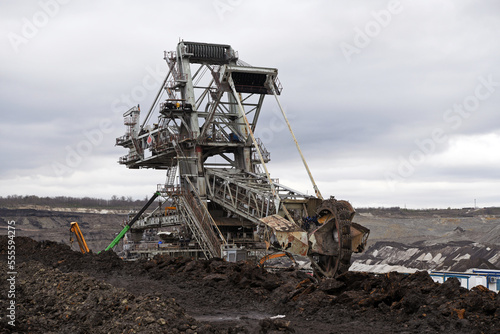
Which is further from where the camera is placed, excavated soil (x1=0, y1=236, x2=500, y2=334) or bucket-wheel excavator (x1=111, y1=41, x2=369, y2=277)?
bucket-wheel excavator (x1=111, y1=41, x2=369, y2=277)

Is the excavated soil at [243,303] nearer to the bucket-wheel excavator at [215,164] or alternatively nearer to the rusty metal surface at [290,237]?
the rusty metal surface at [290,237]

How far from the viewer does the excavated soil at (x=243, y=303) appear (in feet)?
30.1

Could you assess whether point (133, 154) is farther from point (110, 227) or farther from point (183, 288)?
point (110, 227)

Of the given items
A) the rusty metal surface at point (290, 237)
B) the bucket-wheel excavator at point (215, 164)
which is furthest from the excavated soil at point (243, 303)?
the bucket-wheel excavator at point (215, 164)

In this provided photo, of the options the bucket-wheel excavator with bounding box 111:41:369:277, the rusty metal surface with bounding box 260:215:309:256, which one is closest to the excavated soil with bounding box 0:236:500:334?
the rusty metal surface with bounding box 260:215:309:256

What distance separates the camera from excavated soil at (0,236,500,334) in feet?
30.1

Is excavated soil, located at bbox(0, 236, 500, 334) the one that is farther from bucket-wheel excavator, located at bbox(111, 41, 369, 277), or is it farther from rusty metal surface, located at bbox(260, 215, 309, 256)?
bucket-wheel excavator, located at bbox(111, 41, 369, 277)

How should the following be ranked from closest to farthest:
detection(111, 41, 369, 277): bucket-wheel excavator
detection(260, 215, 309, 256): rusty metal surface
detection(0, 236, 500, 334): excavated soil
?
detection(0, 236, 500, 334): excavated soil → detection(260, 215, 309, 256): rusty metal surface → detection(111, 41, 369, 277): bucket-wheel excavator

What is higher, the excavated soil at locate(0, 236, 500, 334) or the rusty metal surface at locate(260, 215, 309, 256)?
the rusty metal surface at locate(260, 215, 309, 256)

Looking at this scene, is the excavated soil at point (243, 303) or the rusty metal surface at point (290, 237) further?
the rusty metal surface at point (290, 237)

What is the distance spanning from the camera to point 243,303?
523 inches

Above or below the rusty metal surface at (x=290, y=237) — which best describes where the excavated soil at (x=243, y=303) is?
below

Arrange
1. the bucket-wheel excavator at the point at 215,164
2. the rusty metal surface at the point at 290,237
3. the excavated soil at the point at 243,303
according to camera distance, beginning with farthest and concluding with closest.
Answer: the bucket-wheel excavator at the point at 215,164 < the rusty metal surface at the point at 290,237 < the excavated soil at the point at 243,303

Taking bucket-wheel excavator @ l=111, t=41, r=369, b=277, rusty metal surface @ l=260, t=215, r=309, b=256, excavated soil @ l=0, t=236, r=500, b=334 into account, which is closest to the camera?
excavated soil @ l=0, t=236, r=500, b=334
